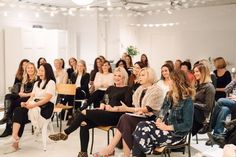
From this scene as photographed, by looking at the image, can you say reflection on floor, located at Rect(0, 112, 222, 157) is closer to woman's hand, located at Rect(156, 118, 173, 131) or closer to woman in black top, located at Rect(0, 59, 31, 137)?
woman in black top, located at Rect(0, 59, 31, 137)

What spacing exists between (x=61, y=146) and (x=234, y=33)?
6.31m

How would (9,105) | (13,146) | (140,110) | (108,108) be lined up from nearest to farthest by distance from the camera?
1. (140,110)
2. (108,108)
3. (13,146)
4. (9,105)

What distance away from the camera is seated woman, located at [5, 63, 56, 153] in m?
4.54

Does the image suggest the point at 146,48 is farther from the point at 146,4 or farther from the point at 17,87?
the point at 17,87

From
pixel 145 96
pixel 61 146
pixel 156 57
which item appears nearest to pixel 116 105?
pixel 145 96

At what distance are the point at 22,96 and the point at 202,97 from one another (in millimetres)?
2880

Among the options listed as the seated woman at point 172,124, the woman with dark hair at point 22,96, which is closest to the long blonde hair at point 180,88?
the seated woman at point 172,124

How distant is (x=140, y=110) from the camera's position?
3.89 m

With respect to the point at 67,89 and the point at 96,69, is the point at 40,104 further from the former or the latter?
the point at 96,69

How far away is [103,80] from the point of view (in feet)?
20.1

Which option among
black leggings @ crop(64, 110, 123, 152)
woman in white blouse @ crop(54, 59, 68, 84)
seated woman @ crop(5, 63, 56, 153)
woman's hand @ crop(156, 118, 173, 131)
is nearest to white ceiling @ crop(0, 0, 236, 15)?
woman in white blouse @ crop(54, 59, 68, 84)

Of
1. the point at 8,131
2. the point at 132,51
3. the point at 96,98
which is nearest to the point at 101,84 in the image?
the point at 96,98

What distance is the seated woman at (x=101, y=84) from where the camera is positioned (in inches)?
237

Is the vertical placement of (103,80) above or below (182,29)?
below
